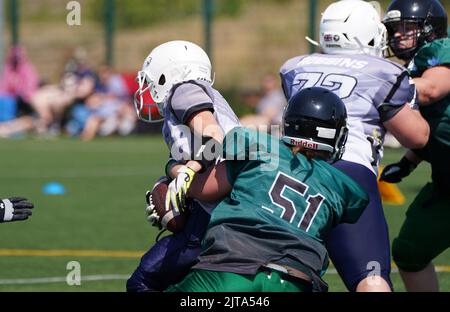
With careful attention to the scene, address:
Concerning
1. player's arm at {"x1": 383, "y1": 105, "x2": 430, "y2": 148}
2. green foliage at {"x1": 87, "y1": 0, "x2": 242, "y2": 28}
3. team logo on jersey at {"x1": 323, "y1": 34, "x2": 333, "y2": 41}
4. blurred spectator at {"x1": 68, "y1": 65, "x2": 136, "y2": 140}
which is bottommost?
blurred spectator at {"x1": 68, "y1": 65, "x2": 136, "y2": 140}

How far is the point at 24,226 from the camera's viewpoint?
989cm

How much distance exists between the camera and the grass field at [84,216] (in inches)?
295

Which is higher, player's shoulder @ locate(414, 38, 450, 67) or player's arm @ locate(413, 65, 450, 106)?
player's shoulder @ locate(414, 38, 450, 67)

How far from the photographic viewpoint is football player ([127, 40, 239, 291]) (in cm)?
481

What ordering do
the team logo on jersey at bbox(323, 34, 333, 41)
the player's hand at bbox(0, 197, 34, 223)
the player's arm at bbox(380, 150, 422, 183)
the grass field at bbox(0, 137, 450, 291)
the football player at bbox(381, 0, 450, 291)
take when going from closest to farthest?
the player's hand at bbox(0, 197, 34, 223) < the team logo on jersey at bbox(323, 34, 333, 41) < the football player at bbox(381, 0, 450, 291) < the player's arm at bbox(380, 150, 422, 183) < the grass field at bbox(0, 137, 450, 291)

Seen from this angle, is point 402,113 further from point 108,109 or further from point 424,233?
point 108,109

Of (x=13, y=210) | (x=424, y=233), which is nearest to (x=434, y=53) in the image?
(x=424, y=233)

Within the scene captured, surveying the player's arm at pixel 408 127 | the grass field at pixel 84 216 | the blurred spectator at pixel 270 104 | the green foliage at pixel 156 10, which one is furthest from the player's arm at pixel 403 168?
the green foliage at pixel 156 10

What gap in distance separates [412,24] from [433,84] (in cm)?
55

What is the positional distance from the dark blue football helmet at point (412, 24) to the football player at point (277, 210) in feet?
5.31

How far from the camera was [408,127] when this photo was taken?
5156 millimetres

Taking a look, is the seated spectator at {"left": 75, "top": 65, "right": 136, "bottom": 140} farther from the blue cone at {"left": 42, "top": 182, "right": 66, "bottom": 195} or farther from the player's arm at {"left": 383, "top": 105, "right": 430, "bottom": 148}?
the player's arm at {"left": 383, "top": 105, "right": 430, "bottom": 148}

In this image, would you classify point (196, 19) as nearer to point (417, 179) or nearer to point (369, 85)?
point (417, 179)

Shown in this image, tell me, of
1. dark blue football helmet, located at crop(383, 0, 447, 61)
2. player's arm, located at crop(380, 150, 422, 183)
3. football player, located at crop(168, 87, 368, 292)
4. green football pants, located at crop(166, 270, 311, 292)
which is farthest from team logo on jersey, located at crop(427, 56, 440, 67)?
green football pants, located at crop(166, 270, 311, 292)
